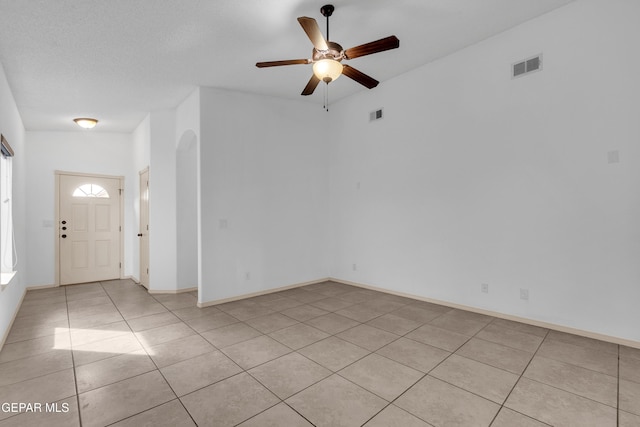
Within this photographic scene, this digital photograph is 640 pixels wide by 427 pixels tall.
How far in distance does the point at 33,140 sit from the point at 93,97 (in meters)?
2.32

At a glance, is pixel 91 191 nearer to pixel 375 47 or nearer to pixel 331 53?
pixel 331 53

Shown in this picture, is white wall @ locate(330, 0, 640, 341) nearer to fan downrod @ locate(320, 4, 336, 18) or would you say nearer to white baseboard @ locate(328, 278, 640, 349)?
white baseboard @ locate(328, 278, 640, 349)

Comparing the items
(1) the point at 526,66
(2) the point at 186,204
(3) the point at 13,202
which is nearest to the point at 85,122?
(3) the point at 13,202

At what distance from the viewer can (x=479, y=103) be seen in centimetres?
382

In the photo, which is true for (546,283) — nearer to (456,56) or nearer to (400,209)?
(400,209)

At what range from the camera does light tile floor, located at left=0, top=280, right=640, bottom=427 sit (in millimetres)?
2002

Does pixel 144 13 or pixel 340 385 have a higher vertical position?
pixel 144 13

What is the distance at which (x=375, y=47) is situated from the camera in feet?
8.57

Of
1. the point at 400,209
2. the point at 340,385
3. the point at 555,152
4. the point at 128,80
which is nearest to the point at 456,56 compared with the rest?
the point at 555,152

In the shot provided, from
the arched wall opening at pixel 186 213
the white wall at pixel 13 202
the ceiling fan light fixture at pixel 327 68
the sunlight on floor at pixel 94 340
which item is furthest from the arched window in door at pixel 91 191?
the ceiling fan light fixture at pixel 327 68

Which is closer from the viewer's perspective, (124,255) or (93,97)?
(93,97)

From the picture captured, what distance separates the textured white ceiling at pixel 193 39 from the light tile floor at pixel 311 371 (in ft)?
9.99

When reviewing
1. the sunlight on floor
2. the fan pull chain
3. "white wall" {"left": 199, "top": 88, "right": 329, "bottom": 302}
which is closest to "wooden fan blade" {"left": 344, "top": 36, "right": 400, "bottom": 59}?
the fan pull chain

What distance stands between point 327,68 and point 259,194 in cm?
272
